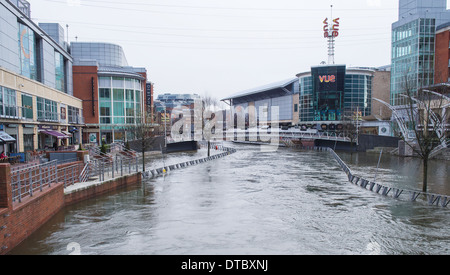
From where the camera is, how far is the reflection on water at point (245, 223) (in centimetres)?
1091

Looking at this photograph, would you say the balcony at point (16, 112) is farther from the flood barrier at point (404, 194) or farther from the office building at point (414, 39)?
the office building at point (414, 39)

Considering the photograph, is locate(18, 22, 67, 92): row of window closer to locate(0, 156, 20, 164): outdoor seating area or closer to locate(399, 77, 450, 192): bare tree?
locate(0, 156, 20, 164): outdoor seating area

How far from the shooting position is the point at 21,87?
2877 centimetres

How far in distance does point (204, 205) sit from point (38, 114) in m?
24.9

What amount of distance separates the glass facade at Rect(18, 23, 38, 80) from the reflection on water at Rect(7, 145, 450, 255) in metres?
22.9

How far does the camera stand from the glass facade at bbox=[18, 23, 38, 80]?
34.4 m

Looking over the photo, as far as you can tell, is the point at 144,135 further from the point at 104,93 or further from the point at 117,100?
the point at 104,93

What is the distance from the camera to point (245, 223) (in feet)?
44.6

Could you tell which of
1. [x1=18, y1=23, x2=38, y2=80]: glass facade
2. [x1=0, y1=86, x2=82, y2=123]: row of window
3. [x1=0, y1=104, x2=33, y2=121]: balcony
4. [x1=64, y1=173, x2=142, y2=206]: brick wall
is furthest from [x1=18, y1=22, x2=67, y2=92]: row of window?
[x1=64, y1=173, x2=142, y2=206]: brick wall

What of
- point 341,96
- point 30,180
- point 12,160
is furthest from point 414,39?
point 30,180

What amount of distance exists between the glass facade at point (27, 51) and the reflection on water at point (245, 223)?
22949 mm

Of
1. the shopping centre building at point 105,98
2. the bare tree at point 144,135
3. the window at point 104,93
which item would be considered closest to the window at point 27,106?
the bare tree at point 144,135
